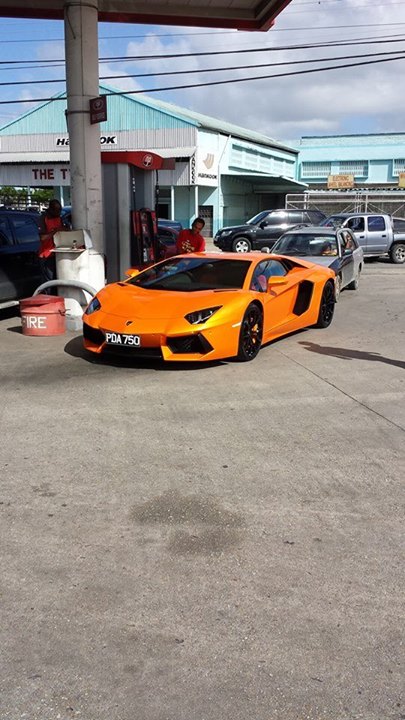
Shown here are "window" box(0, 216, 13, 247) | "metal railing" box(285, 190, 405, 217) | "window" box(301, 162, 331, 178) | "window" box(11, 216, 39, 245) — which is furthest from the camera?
"window" box(301, 162, 331, 178)

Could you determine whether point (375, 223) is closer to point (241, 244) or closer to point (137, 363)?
point (241, 244)

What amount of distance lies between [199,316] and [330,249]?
6.82 meters

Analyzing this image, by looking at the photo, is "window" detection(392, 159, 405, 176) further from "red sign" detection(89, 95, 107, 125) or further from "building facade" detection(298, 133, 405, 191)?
"red sign" detection(89, 95, 107, 125)

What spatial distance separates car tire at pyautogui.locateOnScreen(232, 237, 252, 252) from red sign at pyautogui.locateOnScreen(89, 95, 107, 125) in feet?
51.6

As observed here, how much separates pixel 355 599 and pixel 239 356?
4507 millimetres

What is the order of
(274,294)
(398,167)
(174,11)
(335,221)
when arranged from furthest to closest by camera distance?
(398,167) → (335,221) → (174,11) → (274,294)

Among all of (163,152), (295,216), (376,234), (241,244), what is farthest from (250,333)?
(163,152)

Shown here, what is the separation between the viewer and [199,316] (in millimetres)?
6863

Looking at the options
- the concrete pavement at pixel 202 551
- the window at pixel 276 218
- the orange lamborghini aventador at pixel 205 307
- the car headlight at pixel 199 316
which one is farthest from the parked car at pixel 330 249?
the window at pixel 276 218

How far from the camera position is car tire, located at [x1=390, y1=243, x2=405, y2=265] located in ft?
72.7

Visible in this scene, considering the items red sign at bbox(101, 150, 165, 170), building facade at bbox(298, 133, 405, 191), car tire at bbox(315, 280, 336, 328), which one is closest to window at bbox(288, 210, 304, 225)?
red sign at bbox(101, 150, 165, 170)

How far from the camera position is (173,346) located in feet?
22.4

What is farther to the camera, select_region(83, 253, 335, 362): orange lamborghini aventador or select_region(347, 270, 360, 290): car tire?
select_region(347, 270, 360, 290): car tire

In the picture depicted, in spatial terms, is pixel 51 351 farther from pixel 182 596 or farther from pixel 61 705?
pixel 61 705
